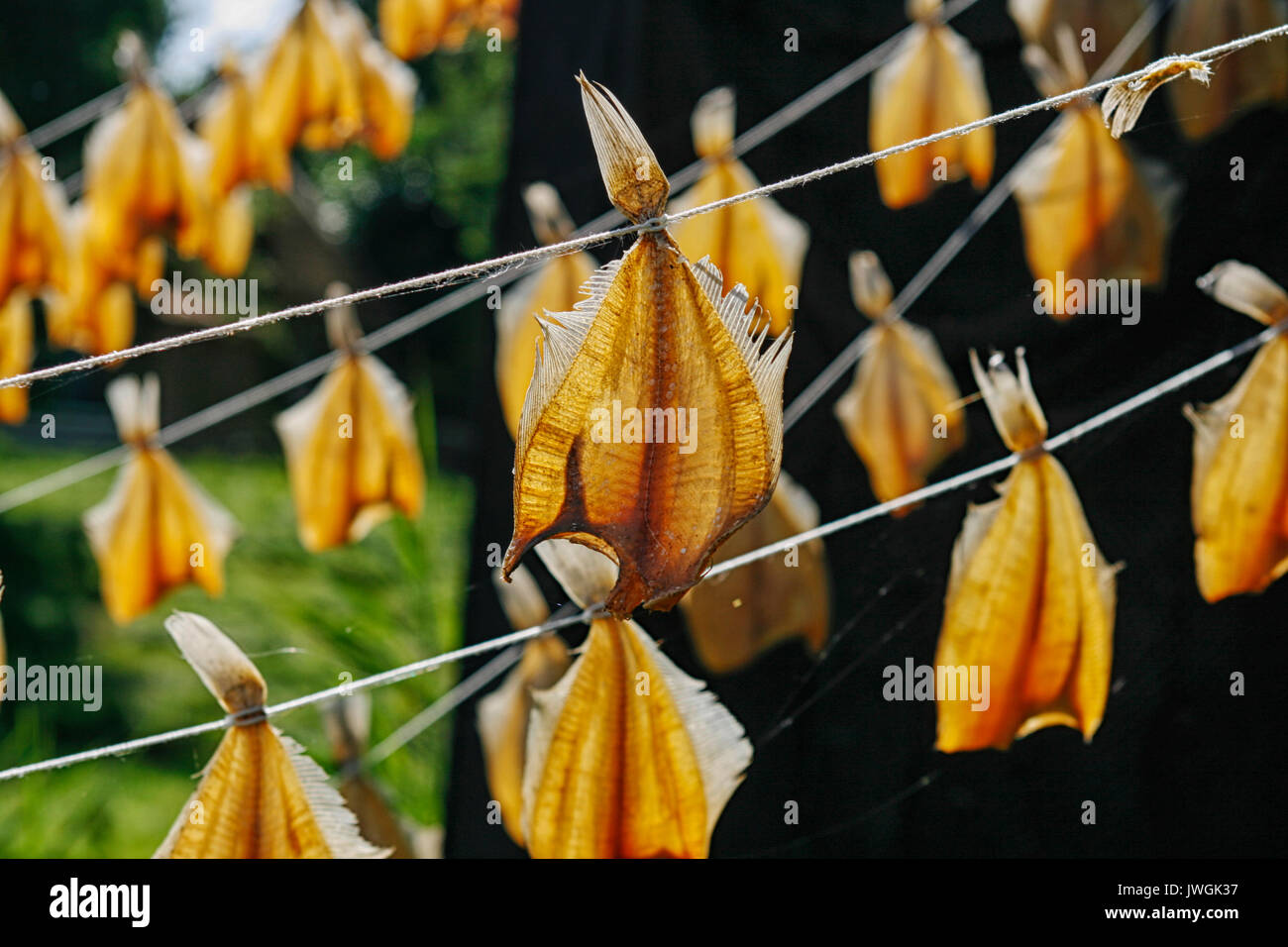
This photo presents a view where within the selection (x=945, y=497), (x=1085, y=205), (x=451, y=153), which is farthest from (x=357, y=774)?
(x=451, y=153)

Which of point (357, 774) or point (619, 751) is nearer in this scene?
point (619, 751)

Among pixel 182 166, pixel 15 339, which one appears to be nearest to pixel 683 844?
pixel 182 166

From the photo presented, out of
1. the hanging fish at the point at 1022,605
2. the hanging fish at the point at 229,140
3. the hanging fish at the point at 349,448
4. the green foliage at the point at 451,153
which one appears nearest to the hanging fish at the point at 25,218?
the hanging fish at the point at 229,140

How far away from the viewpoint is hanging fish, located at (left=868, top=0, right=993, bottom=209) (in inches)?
38.7

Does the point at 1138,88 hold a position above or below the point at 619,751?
above

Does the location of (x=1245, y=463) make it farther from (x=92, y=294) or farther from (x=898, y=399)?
(x=92, y=294)

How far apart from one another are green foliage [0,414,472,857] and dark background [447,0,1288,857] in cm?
40

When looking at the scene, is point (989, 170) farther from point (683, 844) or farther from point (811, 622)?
point (683, 844)

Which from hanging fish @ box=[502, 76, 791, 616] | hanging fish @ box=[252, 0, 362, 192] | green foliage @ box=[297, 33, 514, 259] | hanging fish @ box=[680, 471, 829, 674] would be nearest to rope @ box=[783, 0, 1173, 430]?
hanging fish @ box=[680, 471, 829, 674]

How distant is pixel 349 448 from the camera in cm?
114

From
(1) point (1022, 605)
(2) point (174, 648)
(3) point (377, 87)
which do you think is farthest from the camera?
(2) point (174, 648)

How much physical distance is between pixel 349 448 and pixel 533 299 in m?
0.31

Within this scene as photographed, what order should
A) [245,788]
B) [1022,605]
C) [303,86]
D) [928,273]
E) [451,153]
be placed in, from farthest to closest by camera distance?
1. [451,153]
2. [303,86]
3. [928,273]
4. [1022,605]
5. [245,788]

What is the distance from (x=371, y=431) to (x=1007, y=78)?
717mm
